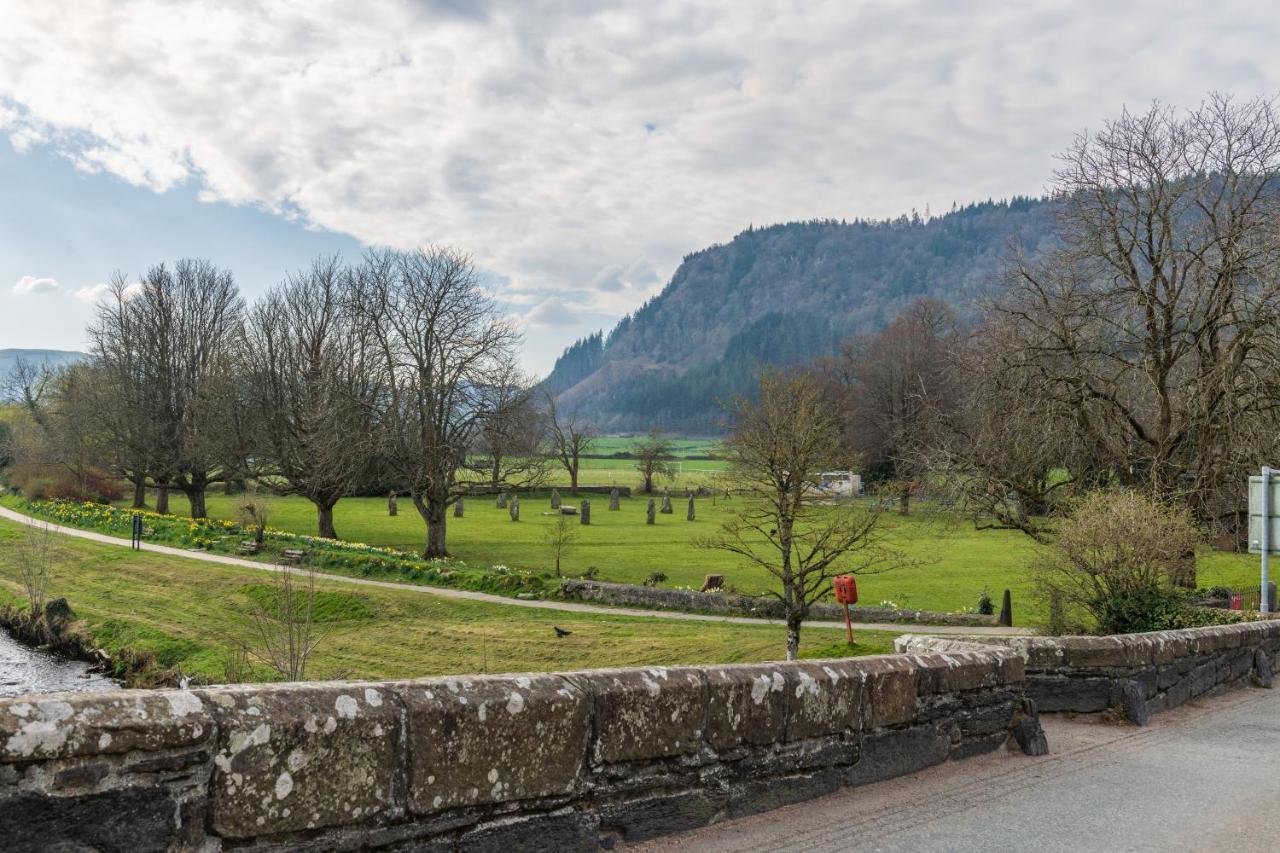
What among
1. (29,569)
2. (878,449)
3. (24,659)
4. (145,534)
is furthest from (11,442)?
(878,449)

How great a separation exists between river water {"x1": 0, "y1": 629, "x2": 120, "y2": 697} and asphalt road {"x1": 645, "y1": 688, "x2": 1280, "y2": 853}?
66.4 feet

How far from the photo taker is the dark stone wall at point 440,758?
316 cm

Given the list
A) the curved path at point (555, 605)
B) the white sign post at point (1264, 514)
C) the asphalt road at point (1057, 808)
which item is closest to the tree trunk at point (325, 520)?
the curved path at point (555, 605)

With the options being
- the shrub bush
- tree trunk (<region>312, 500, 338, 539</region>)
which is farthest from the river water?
the shrub bush

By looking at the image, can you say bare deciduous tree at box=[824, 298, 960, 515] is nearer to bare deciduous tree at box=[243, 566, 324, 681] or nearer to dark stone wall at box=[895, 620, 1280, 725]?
bare deciduous tree at box=[243, 566, 324, 681]

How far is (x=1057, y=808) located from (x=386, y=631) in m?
22.8

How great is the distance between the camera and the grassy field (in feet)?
102

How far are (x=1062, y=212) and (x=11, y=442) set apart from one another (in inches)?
2727

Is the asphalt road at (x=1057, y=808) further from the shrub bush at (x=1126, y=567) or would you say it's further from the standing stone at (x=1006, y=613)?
the standing stone at (x=1006, y=613)

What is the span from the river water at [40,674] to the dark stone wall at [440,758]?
2024 centimetres

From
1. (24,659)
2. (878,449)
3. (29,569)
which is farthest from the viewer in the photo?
(878,449)

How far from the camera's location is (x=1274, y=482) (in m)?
16.2

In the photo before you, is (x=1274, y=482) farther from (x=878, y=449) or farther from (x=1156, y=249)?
(x=878, y=449)

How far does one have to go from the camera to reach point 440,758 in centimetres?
393
